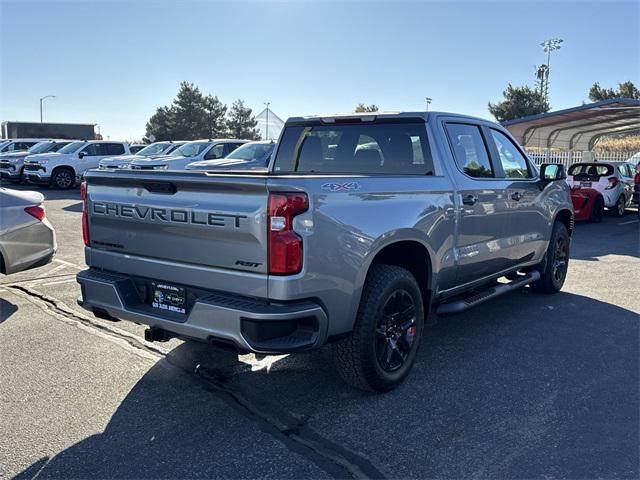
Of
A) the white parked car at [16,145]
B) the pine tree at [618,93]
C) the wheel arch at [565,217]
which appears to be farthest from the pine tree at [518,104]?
the wheel arch at [565,217]

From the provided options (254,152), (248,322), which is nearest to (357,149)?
(248,322)

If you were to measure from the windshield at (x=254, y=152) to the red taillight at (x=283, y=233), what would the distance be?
12.0 m

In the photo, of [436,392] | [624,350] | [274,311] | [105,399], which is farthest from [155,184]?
[624,350]

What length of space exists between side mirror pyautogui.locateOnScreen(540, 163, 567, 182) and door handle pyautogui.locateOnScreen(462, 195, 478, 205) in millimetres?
1594

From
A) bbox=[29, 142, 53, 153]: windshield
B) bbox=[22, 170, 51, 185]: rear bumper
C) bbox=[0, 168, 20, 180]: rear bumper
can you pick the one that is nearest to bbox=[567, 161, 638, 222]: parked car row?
bbox=[22, 170, 51, 185]: rear bumper

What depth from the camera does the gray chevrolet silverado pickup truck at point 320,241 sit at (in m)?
3.23

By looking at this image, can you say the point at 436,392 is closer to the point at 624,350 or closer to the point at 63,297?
the point at 624,350

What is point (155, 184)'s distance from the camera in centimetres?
364

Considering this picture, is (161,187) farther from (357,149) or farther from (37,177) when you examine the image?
(37,177)

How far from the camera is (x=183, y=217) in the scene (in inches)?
138

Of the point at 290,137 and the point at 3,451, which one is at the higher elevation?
the point at 290,137

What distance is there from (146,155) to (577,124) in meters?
17.3

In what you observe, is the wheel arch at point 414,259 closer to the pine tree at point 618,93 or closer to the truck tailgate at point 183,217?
the truck tailgate at point 183,217

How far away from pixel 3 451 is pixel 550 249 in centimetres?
567
